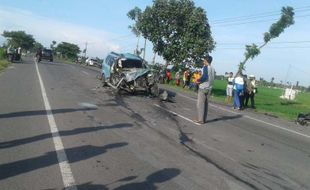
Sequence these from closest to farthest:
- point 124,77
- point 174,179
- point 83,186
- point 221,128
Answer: point 83,186 < point 174,179 < point 221,128 < point 124,77

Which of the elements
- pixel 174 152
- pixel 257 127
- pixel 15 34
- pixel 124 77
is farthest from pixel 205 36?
pixel 15 34

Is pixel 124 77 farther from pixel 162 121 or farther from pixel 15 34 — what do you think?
pixel 15 34

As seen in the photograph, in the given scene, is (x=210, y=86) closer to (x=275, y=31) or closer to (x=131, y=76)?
(x=131, y=76)

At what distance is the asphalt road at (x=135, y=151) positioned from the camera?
653 centimetres

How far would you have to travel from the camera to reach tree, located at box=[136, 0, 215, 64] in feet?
121

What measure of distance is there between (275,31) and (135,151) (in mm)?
32838

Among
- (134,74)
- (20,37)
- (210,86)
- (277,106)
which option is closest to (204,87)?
(210,86)

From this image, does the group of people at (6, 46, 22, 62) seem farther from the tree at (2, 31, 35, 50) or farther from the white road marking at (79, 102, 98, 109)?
the tree at (2, 31, 35, 50)

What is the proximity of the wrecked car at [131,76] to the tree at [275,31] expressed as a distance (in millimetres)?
17849

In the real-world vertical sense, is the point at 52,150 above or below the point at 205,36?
below

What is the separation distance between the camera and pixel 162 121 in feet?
42.8

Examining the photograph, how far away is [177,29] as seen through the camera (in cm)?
3803

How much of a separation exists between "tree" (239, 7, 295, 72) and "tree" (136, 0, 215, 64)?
3.86 m

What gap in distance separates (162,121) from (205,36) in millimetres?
25232
